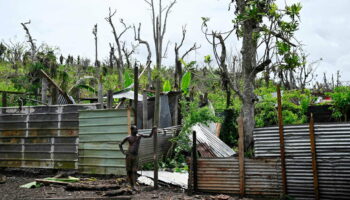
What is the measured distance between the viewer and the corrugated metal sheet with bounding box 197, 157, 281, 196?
24.7ft

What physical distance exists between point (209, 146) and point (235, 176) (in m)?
4.78

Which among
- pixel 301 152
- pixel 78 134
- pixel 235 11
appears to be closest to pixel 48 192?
pixel 78 134

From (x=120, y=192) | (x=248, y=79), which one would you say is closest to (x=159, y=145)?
(x=120, y=192)

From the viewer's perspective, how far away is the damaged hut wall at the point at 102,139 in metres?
10.1

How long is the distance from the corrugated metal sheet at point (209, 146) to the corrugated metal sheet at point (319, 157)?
15.6ft

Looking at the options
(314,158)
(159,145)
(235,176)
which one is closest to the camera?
(314,158)

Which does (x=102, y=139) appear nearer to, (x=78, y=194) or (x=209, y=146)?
(x=78, y=194)

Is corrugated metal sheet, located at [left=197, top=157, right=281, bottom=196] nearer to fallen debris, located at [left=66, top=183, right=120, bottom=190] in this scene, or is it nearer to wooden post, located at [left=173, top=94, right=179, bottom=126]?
fallen debris, located at [left=66, top=183, right=120, bottom=190]

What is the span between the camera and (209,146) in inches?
495

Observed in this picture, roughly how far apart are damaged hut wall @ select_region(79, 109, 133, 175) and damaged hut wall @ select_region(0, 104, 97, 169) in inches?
12.4

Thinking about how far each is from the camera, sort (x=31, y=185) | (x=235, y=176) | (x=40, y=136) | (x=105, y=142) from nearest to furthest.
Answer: (x=235, y=176) → (x=31, y=185) → (x=105, y=142) → (x=40, y=136)

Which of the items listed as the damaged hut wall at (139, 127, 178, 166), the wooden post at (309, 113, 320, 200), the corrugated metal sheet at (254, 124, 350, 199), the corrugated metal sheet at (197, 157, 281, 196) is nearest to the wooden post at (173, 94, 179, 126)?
the damaged hut wall at (139, 127, 178, 166)

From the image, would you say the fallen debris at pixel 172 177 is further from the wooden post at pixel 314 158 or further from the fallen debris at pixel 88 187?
the wooden post at pixel 314 158

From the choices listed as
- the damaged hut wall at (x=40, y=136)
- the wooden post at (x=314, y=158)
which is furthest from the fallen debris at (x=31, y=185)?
the wooden post at (x=314, y=158)
